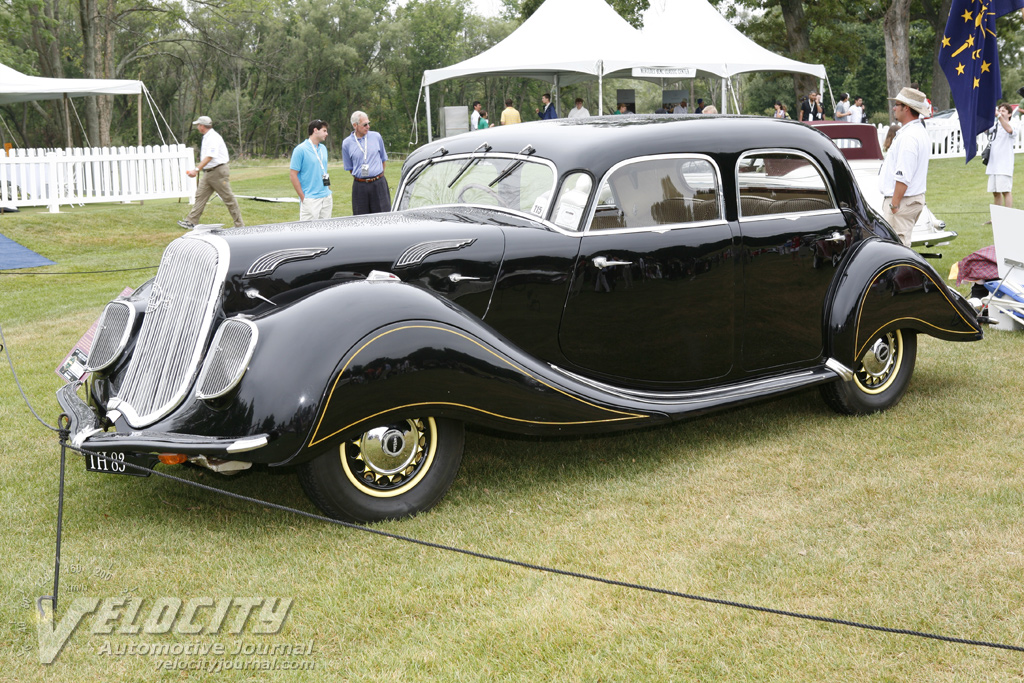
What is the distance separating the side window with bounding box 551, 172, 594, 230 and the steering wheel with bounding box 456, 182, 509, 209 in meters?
0.38

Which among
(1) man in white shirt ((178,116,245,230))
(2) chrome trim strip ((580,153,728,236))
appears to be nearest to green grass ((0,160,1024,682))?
(2) chrome trim strip ((580,153,728,236))

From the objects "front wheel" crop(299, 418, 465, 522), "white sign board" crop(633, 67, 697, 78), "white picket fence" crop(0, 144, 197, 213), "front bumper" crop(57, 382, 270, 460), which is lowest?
"front wheel" crop(299, 418, 465, 522)

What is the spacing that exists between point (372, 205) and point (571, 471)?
287 inches

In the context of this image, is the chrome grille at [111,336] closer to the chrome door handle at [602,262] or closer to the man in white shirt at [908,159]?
the chrome door handle at [602,262]

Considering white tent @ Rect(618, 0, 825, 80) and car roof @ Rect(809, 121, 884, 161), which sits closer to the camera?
car roof @ Rect(809, 121, 884, 161)

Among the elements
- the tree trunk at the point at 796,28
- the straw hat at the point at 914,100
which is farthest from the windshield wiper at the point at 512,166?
the tree trunk at the point at 796,28

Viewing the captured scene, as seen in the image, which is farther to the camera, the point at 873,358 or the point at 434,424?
the point at 873,358

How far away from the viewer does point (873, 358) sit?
19.0 feet

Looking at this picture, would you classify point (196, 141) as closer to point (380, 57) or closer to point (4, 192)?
point (380, 57)

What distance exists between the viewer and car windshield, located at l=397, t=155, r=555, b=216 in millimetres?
4914

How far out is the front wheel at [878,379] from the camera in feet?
18.7

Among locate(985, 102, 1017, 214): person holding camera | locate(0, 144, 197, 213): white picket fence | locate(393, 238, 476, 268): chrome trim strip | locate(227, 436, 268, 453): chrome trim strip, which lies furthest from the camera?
locate(0, 144, 197, 213): white picket fence

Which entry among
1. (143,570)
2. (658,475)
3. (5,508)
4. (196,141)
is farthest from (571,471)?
(196,141)

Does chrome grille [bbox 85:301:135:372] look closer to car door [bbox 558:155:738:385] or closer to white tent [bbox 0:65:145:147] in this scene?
car door [bbox 558:155:738:385]
